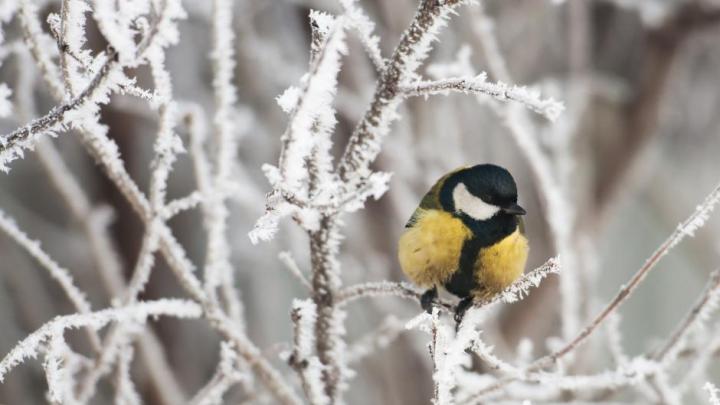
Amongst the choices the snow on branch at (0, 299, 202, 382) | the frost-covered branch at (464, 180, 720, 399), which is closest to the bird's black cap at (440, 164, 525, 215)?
the frost-covered branch at (464, 180, 720, 399)

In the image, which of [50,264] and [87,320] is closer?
[87,320]

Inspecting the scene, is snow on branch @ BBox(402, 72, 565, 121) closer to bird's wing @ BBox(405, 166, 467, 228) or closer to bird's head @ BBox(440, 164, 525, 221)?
bird's head @ BBox(440, 164, 525, 221)

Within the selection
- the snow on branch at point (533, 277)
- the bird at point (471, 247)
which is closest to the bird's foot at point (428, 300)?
the bird at point (471, 247)

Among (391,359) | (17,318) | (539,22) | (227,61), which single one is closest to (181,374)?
(17,318)

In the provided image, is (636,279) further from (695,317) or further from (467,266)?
(467,266)

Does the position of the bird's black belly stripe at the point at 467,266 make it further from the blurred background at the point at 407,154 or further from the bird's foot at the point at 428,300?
the blurred background at the point at 407,154

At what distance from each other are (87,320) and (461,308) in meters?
0.66

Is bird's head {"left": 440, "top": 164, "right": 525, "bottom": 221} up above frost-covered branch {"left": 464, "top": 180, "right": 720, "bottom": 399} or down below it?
above

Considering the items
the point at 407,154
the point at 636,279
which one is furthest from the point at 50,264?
the point at 407,154

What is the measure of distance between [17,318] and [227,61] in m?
2.44

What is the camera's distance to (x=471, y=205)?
152cm

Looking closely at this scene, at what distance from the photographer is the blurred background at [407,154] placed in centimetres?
253

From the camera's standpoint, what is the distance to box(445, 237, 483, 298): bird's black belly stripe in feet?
4.89

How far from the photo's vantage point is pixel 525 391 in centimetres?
164
